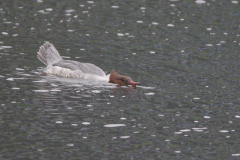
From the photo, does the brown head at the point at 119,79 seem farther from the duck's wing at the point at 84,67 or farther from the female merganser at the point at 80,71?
the duck's wing at the point at 84,67

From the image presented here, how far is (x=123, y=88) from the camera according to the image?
19.2 m

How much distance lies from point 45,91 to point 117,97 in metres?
2.71

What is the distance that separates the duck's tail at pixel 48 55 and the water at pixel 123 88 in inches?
18.0

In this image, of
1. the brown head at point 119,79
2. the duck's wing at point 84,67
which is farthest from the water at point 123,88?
the duck's wing at point 84,67

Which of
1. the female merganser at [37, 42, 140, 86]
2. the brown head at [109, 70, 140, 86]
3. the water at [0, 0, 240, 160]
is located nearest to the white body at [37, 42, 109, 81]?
the female merganser at [37, 42, 140, 86]

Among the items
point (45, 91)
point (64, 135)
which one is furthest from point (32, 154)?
point (45, 91)

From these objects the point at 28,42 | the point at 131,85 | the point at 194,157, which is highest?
the point at 28,42

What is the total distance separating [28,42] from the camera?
24.9 m

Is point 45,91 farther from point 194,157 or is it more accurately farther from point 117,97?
point 194,157

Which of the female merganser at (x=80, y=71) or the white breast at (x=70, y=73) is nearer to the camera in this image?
the female merganser at (x=80, y=71)

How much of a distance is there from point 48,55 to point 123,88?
4428 mm

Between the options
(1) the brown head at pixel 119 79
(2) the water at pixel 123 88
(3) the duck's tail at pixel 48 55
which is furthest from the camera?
(3) the duck's tail at pixel 48 55

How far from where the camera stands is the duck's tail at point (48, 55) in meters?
21.3

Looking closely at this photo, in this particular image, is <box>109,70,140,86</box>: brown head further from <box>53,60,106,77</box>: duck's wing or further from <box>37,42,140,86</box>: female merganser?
<box>53,60,106,77</box>: duck's wing
